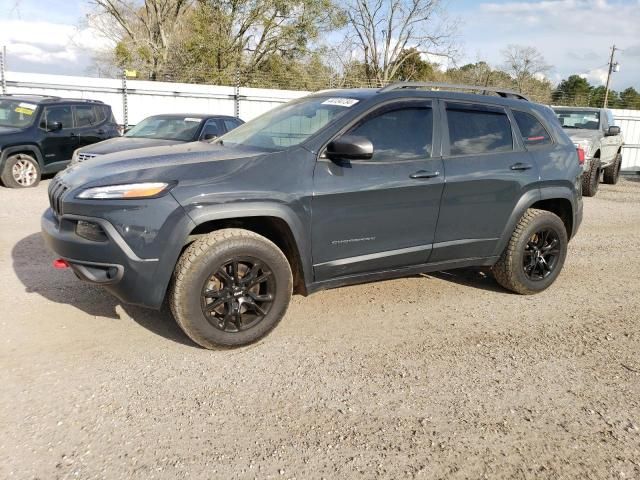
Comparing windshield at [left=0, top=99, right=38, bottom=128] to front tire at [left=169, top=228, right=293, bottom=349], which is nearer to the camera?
front tire at [left=169, top=228, right=293, bottom=349]

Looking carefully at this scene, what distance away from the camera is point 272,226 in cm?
369

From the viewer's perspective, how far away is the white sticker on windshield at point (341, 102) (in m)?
3.95

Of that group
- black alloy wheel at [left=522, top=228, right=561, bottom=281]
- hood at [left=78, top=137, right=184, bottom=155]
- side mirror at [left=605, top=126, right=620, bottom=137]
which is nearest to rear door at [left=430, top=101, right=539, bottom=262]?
black alloy wheel at [left=522, top=228, right=561, bottom=281]

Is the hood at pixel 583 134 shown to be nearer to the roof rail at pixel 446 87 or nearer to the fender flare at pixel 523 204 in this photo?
the roof rail at pixel 446 87

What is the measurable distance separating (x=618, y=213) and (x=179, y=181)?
30.0 feet

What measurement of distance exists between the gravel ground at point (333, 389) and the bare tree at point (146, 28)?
27.2 metres

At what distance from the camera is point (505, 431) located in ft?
9.17

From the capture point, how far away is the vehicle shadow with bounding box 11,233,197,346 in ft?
12.9

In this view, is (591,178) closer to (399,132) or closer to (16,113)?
Answer: (399,132)

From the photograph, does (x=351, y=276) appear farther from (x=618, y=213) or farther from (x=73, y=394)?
(x=618, y=213)

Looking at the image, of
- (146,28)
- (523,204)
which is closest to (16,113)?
(523,204)

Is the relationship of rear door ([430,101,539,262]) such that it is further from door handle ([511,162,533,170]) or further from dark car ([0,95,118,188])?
dark car ([0,95,118,188])

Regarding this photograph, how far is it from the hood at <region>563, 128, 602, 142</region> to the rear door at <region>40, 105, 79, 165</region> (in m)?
10.2

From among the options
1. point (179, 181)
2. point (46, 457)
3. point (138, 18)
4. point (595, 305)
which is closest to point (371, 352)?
point (179, 181)
